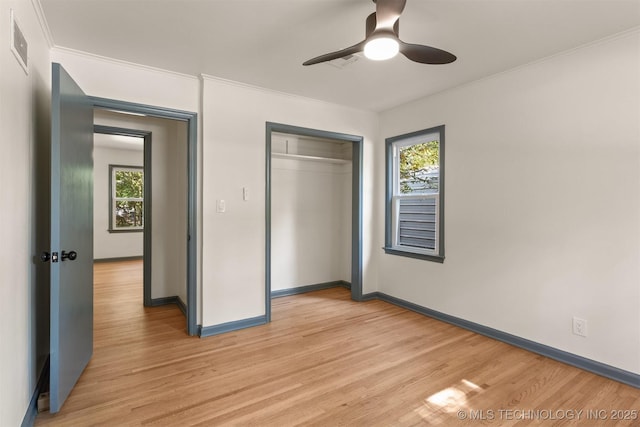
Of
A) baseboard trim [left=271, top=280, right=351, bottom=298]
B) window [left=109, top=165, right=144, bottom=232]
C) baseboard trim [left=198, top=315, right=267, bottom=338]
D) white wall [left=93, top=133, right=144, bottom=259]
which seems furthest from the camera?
window [left=109, top=165, right=144, bottom=232]

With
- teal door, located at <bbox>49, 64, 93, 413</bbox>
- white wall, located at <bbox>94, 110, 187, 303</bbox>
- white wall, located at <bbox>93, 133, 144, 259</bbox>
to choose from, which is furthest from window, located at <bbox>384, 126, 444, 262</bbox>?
white wall, located at <bbox>93, 133, 144, 259</bbox>

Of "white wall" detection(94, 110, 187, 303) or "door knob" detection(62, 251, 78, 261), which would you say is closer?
"door knob" detection(62, 251, 78, 261)

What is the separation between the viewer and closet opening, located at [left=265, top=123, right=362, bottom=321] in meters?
4.38

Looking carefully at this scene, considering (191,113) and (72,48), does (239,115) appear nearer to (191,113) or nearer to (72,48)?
(191,113)

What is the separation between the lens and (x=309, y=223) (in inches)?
192

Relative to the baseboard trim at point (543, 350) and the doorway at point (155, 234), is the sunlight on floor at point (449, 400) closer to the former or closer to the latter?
the baseboard trim at point (543, 350)

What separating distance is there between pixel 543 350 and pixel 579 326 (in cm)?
36

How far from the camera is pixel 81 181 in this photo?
2418mm

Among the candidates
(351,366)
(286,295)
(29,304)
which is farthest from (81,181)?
(286,295)

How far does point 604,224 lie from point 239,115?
3224 mm

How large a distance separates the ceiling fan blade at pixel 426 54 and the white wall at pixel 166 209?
118 inches

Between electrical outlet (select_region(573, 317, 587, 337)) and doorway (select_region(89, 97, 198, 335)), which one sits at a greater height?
doorway (select_region(89, 97, 198, 335))

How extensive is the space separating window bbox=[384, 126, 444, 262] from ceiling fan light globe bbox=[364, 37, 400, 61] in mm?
1943

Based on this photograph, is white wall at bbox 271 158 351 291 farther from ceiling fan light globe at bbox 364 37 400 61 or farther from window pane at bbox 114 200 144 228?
window pane at bbox 114 200 144 228
